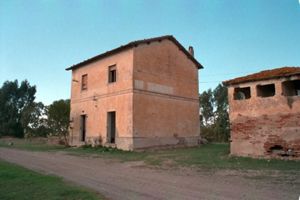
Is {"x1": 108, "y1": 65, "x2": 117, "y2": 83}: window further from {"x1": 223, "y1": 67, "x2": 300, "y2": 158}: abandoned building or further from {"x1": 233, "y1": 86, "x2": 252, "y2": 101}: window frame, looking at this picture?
{"x1": 233, "y1": 86, "x2": 252, "y2": 101}: window frame

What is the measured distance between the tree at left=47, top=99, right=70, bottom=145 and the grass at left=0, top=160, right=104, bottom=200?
16.3m

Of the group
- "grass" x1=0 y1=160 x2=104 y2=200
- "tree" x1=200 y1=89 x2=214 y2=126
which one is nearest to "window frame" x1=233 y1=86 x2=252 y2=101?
"grass" x1=0 y1=160 x2=104 y2=200

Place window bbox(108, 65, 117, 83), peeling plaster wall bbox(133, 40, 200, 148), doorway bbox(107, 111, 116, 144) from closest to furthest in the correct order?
peeling plaster wall bbox(133, 40, 200, 148) < doorway bbox(107, 111, 116, 144) < window bbox(108, 65, 117, 83)

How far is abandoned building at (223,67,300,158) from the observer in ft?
42.6

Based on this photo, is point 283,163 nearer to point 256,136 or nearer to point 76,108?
point 256,136

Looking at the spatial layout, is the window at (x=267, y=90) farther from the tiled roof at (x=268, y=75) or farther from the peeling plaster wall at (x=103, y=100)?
the peeling plaster wall at (x=103, y=100)

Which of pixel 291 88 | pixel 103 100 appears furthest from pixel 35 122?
pixel 291 88

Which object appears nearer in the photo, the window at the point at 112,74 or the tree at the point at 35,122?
the window at the point at 112,74

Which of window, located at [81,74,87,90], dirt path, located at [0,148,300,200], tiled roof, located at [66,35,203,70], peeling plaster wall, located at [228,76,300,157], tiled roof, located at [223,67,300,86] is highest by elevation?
tiled roof, located at [66,35,203,70]

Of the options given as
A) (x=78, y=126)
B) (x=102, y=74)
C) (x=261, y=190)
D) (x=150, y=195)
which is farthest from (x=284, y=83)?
(x=78, y=126)

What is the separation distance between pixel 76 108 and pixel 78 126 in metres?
1.68

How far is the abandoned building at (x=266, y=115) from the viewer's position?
512 inches

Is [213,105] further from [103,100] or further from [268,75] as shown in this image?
[268,75]

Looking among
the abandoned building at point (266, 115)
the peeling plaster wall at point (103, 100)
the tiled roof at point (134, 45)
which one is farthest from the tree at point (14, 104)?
the abandoned building at point (266, 115)
